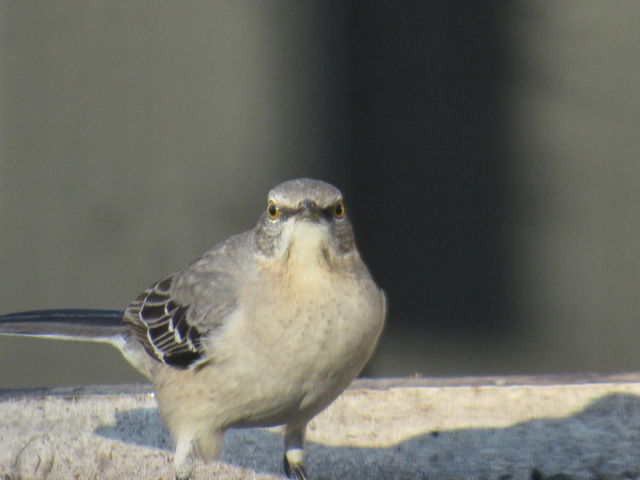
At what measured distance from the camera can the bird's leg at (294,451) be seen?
15.7 ft

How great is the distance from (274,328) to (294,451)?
75cm

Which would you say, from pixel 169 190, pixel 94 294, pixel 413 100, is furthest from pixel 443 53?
pixel 94 294

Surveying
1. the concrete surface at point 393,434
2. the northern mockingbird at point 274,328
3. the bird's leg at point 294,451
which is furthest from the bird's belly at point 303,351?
the concrete surface at point 393,434

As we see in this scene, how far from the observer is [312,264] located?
4.27m

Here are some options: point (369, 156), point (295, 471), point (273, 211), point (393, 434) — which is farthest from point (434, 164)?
point (273, 211)

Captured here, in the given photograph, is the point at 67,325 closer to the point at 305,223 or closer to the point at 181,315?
the point at 181,315

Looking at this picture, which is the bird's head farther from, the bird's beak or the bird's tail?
the bird's tail

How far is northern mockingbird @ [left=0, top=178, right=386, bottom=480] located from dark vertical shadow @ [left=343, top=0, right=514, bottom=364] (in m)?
2.53

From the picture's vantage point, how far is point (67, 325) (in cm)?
520

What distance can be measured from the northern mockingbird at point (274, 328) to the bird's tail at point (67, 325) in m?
0.62

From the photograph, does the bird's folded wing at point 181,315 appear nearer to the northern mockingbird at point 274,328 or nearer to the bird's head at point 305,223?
the northern mockingbird at point 274,328

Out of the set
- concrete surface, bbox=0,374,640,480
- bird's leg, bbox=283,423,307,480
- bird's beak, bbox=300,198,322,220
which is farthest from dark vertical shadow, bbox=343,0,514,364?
bird's beak, bbox=300,198,322,220

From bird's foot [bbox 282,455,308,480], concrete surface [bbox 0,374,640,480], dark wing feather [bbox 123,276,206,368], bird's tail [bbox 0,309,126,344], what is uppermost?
dark wing feather [bbox 123,276,206,368]

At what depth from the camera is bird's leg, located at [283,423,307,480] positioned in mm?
4773
